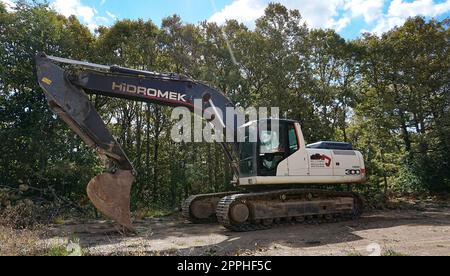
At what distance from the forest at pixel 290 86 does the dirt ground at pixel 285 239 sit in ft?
22.6

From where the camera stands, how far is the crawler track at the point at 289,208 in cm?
928

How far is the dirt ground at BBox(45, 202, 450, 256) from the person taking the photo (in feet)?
20.9

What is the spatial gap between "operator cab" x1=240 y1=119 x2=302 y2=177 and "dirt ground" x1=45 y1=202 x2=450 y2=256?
1530 millimetres

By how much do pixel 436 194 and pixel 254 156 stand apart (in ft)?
37.2

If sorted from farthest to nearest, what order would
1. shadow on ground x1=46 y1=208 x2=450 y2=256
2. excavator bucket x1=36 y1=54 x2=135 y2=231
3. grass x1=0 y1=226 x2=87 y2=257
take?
excavator bucket x1=36 y1=54 x2=135 y2=231 → shadow on ground x1=46 y1=208 x2=450 y2=256 → grass x1=0 y1=226 x2=87 y2=257

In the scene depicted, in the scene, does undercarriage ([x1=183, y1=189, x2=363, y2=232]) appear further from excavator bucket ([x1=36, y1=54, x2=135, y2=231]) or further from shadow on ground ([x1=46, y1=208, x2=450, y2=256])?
excavator bucket ([x1=36, y1=54, x2=135, y2=231])

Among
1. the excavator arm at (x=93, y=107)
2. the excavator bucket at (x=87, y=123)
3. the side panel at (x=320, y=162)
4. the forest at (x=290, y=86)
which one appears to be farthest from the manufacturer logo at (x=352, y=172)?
the forest at (x=290, y=86)

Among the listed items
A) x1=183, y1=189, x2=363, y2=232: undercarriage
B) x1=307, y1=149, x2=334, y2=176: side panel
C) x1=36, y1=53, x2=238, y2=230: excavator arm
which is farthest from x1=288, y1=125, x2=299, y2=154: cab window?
x1=36, y1=53, x2=238, y2=230: excavator arm

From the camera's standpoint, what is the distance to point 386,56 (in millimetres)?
19906

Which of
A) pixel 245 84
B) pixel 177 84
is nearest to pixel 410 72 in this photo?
pixel 245 84

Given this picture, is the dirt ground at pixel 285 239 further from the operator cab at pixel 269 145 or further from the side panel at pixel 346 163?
the operator cab at pixel 269 145
